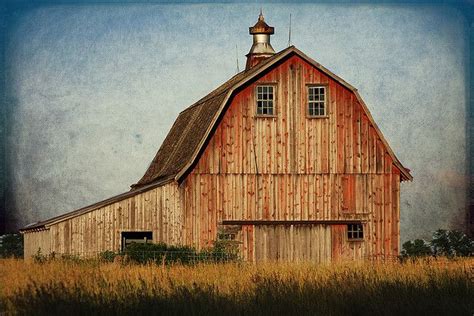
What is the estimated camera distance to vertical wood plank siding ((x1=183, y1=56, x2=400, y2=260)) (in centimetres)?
3177

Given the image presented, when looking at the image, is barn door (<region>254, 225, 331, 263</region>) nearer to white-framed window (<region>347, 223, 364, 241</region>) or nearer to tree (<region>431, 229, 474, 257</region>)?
white-framed window (<region>347, 223, 364, 241</region>)

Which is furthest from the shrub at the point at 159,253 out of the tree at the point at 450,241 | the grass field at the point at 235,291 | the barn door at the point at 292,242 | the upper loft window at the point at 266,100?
the tree at the point at 450,241

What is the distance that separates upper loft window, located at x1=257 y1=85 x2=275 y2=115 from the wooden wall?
361 cm

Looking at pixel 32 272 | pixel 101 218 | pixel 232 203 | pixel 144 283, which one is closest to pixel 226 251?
pixel 232 203

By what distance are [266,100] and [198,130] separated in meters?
3.15

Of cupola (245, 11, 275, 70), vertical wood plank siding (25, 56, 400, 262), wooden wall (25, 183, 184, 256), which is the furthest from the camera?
cupola (245, 11, 275, 70)

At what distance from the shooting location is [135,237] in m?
32.6

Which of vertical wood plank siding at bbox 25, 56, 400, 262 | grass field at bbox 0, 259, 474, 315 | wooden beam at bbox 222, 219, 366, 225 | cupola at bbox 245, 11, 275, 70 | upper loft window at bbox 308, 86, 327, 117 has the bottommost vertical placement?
grass field at bbox 0, 259, 474, 315

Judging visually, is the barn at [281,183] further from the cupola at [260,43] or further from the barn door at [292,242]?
the cupola at [260,43]

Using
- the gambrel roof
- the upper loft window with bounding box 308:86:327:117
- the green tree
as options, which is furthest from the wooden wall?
the green tree

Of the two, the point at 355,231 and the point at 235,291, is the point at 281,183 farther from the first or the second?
the point at 235,291

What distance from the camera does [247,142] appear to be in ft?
104

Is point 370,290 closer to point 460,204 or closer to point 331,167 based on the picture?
point 460,204

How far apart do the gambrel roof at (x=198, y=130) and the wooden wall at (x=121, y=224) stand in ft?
3.12
